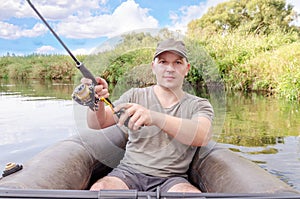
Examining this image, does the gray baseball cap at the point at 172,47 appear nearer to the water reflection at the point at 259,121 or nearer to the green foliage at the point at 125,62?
the green foliage at the point at 125,62

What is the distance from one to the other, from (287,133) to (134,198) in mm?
4886

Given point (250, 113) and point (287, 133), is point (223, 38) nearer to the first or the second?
point (250, 113)

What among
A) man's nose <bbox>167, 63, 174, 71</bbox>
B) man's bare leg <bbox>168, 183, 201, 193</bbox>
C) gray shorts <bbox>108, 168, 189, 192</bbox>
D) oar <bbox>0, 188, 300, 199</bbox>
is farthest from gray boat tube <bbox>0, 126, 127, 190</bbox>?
man's nose <bbox>167, 63, 174, 71</bbox>

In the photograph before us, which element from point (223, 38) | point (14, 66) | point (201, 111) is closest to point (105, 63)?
point (201, 111)

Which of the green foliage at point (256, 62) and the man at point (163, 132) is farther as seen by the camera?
the green foliage at point (256, 62)

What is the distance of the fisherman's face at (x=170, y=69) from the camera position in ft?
7.16

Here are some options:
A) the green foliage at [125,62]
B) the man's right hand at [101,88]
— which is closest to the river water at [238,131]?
the green foliage at [125,62]

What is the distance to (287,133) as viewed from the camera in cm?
603

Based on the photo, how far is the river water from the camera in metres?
4.46

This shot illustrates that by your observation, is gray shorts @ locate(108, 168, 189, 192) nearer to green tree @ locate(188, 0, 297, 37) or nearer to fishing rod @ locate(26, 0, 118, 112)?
fishing rod @ locate(26, 0, 118, 112)

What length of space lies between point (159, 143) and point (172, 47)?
52cm

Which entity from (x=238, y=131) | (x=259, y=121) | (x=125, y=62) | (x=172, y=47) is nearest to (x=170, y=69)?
(x=172, y=47)

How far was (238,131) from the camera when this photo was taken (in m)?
6.14

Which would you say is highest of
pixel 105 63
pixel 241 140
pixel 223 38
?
pixel 223 38
